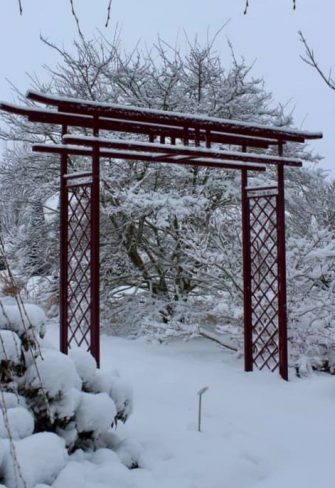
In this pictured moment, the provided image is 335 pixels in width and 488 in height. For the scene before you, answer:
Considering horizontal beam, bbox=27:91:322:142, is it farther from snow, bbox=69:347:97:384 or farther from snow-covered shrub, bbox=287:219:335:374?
snow, bbox=69:347:97:384

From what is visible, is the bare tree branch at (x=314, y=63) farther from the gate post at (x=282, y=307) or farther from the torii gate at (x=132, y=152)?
the gate post at (x=282, y=307)

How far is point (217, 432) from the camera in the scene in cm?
349

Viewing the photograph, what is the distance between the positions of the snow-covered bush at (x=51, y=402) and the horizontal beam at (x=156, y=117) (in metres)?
1.62

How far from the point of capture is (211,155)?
14.7 feet

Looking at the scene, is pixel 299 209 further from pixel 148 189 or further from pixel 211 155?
pixel 211 155

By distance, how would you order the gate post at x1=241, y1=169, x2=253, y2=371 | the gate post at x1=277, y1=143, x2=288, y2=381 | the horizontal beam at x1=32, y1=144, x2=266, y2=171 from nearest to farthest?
the horizontal beam at x1=32, y1=144, x2=266, y2=171, the gate post at x1=277, y1=143, x2=288, y2=381, the gate post at x1=241, y1=169, x2=253, y2=371

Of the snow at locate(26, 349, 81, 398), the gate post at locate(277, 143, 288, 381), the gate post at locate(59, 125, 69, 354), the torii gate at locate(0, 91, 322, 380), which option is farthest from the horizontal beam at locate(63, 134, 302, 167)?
the snow at locate(26, 349, 81, 398)

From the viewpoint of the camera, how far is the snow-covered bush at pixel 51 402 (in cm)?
242

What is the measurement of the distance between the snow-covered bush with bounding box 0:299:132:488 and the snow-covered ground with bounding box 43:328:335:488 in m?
0.12

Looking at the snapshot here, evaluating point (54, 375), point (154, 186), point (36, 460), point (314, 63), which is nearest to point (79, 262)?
point (54, 375)

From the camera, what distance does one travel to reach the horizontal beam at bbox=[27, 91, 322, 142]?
4.01 m

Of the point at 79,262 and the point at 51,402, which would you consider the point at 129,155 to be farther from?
the point at 51,402

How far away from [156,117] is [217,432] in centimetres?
232

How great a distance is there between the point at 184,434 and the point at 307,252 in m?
3.01
